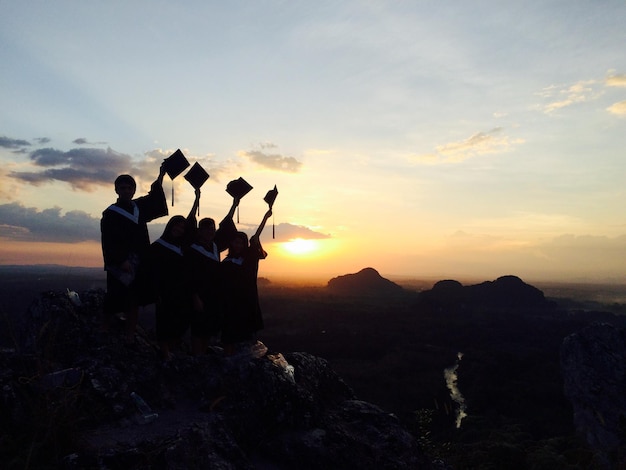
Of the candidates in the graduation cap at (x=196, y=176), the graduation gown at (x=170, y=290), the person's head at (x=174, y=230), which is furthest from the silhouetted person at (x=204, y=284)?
the graduation cap at (x=196, y=176)

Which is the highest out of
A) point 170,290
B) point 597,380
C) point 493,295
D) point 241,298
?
point 170,290

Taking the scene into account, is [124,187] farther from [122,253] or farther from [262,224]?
[262,224]

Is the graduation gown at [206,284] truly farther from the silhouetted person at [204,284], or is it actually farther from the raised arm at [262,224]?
the raised arm at [262,224]

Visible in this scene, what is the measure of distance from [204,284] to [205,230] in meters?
0.90

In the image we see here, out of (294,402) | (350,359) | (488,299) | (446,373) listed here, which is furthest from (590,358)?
(488,299)

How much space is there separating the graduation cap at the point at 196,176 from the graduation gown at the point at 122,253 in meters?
1.33

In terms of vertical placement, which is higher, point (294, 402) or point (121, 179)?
point (121, 179)

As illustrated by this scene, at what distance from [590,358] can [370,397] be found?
19878 mm

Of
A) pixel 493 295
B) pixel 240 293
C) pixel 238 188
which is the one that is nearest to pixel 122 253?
pixel 240 293

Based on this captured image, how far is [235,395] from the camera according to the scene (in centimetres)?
540

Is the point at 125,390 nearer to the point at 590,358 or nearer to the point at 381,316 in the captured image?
the point at 590,358

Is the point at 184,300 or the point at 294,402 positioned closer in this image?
the point at 294,402

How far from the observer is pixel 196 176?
7.67 m

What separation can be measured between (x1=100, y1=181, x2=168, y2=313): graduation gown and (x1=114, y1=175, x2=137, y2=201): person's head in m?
0.12
